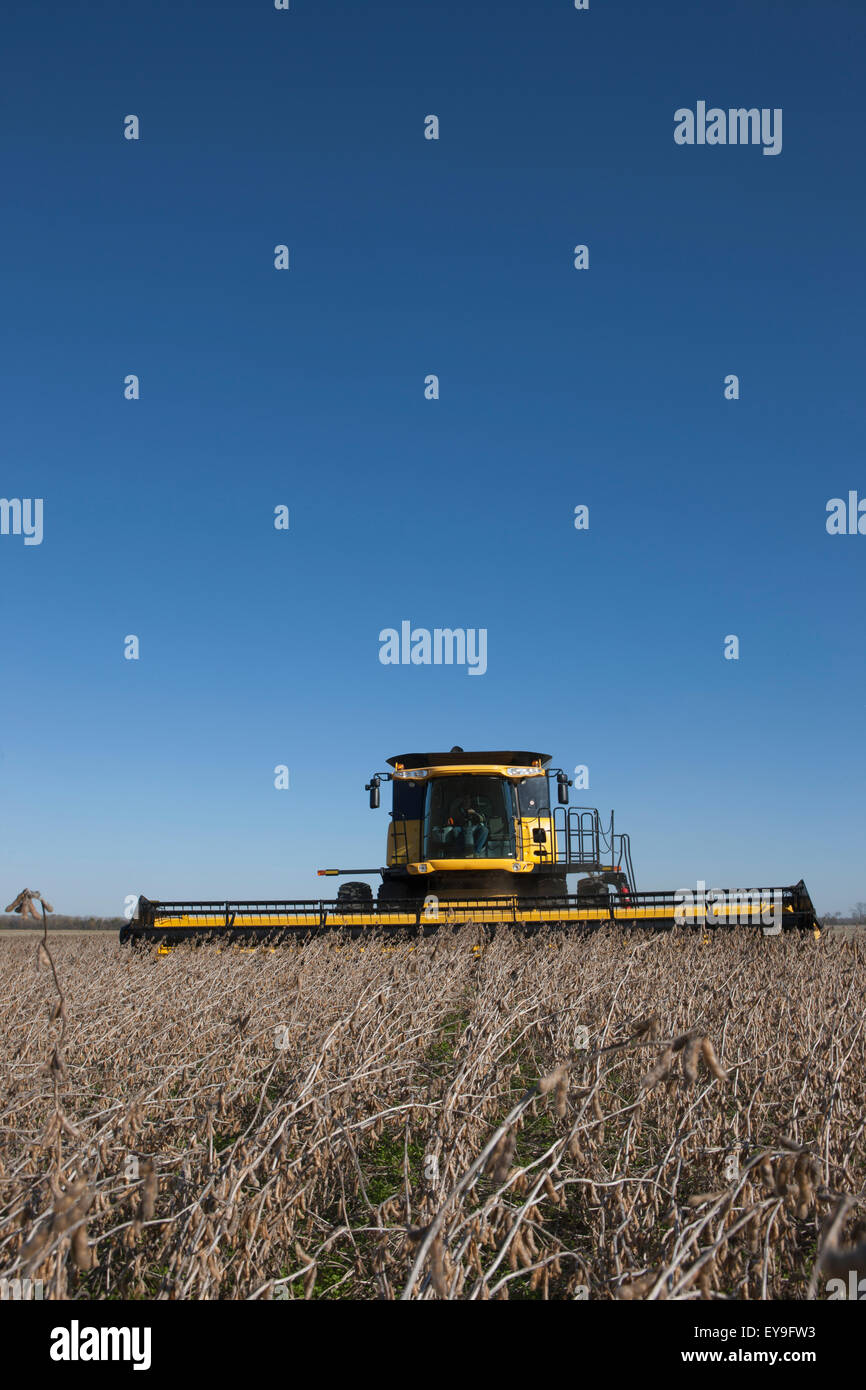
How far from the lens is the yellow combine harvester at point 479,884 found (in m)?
12.1

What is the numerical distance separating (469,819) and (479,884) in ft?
3.19

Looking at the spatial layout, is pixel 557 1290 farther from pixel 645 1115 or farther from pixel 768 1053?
pixel 768 1053

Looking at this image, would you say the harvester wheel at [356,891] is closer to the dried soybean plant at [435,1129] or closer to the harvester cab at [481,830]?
the harvester cab at [481,830]

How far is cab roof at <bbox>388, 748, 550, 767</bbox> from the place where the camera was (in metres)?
14.7

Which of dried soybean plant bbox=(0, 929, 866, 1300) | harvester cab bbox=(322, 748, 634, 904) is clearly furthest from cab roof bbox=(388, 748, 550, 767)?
dried soybean plant bbox=(0, 929, 866, 1300)

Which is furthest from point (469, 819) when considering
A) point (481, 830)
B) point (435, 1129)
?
point (435, 1129)

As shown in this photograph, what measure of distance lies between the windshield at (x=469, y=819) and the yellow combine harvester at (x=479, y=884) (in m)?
0.02

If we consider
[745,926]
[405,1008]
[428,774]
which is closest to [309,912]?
[428,774]

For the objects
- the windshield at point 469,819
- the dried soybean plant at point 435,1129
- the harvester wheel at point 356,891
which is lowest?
the dried soybean plant at point 435,1129

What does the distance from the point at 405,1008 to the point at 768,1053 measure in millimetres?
2248

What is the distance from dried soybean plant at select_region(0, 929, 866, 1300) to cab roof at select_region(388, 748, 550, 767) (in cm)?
498

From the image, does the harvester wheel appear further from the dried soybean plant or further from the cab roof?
the dried soybean plant

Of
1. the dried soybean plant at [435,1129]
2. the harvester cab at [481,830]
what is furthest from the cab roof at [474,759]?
the dried soybean plant at [435,1129]
